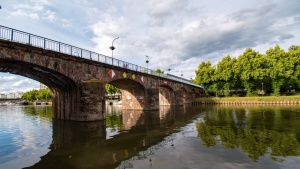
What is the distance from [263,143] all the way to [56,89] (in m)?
26.9

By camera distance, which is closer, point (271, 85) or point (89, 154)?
point (89, 154)

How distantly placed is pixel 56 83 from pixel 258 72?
169 ft

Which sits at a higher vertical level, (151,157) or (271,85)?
(271,85)

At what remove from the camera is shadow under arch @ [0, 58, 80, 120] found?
20891mm

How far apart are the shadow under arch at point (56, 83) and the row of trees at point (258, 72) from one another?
4926 centimetres

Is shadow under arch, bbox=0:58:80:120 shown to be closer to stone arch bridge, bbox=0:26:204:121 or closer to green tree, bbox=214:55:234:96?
stone arch bridge, bbox=0:26:204:121

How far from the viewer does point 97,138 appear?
1611 centimetres

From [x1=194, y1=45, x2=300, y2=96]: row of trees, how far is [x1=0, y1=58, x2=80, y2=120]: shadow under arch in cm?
4926

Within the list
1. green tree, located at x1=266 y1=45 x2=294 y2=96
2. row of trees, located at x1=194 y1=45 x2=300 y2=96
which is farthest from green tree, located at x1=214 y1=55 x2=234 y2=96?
green tree, located at x1=266 y1=45 x2=294 y2=96

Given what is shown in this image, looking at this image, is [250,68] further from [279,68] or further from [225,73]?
[225,73]

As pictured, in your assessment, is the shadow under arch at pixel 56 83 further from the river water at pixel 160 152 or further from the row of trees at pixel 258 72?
the row of trees at pixel 258 72

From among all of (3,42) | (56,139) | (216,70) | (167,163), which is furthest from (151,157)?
(216,70)

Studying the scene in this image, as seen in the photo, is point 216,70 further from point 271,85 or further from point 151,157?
point 151,157

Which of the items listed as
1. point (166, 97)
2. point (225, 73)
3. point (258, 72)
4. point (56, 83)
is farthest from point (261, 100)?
point (56, 83)
